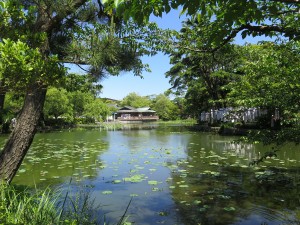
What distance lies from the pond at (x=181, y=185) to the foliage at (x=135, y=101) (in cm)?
6167

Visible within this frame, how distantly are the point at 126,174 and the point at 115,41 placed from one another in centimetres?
475

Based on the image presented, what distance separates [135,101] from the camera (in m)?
73.2

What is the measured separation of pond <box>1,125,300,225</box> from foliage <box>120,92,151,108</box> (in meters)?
61.7

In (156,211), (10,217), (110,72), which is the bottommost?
(156,211)

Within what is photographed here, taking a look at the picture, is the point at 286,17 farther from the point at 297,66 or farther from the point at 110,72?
the point at 110,72

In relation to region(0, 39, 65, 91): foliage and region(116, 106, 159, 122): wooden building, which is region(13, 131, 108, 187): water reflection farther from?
region(116, 106, 159, 122): wooden building

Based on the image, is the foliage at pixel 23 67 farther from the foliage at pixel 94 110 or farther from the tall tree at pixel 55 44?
the foliage at pixel 94 110

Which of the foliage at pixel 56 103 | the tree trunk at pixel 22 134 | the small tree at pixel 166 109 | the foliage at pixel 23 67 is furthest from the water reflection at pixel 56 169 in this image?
the small tree at pixel 166 109

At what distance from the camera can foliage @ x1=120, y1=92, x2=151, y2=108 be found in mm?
72375

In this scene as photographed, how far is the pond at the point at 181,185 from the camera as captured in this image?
15.5 ft

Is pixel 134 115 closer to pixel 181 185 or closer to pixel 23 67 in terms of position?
pixel 181 185

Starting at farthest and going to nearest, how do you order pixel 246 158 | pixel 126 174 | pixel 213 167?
pixel 246 158 → pixel 213 167 → pixel 126 174

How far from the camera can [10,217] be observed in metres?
2.92

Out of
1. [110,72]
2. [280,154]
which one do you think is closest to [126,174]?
[110,72]
